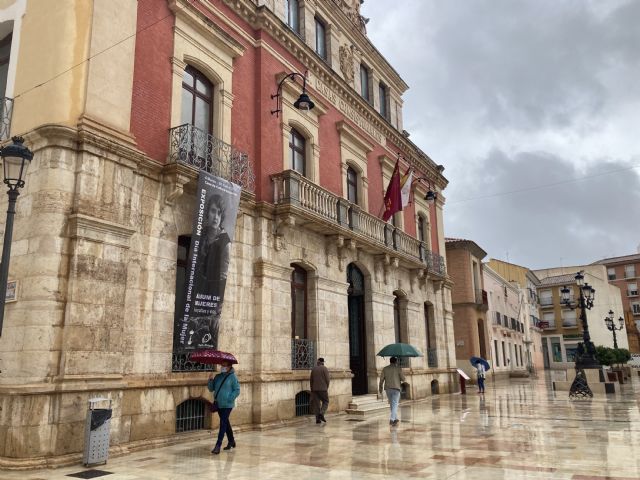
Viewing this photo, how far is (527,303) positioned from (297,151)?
159ft

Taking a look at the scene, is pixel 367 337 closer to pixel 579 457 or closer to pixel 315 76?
pixel 315 76

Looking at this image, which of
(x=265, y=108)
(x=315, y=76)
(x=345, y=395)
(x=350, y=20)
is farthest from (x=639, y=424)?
(x=350, y=20)

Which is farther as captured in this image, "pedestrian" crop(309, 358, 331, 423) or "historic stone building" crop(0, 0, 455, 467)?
"pedestrian" crop(309, 358, 331, 423)

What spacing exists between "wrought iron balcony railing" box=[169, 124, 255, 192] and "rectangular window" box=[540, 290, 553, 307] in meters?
67.3

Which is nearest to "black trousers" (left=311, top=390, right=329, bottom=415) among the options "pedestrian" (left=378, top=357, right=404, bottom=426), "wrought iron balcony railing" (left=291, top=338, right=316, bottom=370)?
"wrought iron balcony railing" (left=291, top=338, right=316, bottom=370)

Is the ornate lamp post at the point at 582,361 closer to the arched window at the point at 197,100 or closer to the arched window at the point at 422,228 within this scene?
the arched window at the point at 422,228

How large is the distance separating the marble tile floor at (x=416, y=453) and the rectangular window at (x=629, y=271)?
230 ft

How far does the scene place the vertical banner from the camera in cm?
1147

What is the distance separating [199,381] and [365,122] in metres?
13.4

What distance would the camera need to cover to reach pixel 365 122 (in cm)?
2181

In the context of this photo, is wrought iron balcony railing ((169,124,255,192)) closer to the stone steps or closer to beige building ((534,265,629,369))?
the stone steps

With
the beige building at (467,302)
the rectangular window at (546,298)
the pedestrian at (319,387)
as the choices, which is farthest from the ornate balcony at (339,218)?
the rectangular window at (546,298)

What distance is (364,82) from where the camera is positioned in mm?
23156

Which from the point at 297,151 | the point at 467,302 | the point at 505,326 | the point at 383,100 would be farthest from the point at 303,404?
the point at 505,326
